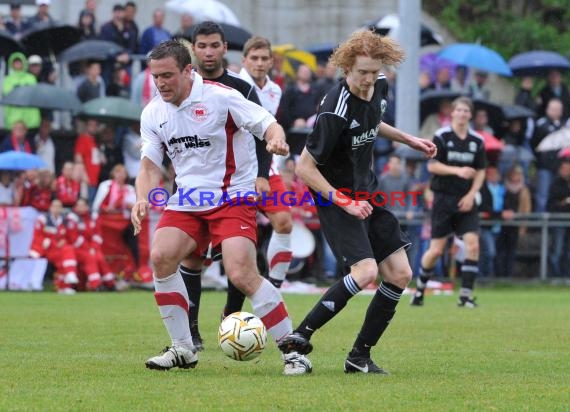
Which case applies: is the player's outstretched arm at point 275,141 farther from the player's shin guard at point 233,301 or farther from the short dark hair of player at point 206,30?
the player's shin guard at point 233,301

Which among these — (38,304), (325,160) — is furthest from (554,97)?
(325,160)

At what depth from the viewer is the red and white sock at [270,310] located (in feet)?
26.5

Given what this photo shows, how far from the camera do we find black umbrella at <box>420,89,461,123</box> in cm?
2169

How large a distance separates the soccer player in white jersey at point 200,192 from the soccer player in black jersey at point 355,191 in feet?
1.04

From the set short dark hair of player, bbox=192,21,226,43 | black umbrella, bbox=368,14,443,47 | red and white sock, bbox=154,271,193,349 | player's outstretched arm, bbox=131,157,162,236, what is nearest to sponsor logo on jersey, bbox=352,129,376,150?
player's outstretched arm, bbox=131,157,162,236

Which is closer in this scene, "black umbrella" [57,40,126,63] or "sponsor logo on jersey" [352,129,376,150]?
"sponsor logo on jersey" [352,129,376,150]

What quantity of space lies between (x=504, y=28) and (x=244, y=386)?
24.4 meters

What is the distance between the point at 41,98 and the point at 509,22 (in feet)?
52.8

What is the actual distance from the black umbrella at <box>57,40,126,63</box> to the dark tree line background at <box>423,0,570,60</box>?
40.1ft

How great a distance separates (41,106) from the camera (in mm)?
18188

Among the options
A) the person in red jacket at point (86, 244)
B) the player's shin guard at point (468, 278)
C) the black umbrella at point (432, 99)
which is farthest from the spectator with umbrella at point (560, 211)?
the person in red jacket at point (86, 244)

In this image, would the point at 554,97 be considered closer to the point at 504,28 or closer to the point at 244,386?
the point at 504,28

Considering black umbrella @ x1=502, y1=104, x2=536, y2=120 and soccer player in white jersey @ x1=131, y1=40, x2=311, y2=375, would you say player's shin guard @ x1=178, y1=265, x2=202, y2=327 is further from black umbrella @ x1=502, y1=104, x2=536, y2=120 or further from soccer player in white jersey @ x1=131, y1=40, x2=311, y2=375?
black umbrella @ x1=502, y1=104, x2=536, y2=120

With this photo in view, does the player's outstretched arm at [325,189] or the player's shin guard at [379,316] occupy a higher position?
the player's outstretched arm at [325,189]
